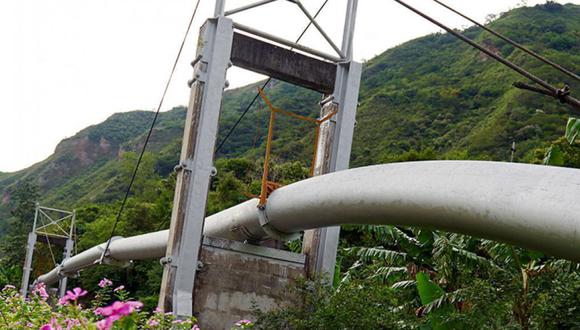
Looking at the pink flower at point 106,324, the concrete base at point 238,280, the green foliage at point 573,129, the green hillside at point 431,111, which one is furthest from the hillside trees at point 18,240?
the pink flower at point 106,324

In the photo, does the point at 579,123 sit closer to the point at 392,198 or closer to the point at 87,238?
the point at 392,198

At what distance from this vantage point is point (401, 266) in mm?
14312

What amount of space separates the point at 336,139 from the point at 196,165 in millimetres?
1863

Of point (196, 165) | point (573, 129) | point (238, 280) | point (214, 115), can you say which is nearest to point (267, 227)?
point (238, 280)

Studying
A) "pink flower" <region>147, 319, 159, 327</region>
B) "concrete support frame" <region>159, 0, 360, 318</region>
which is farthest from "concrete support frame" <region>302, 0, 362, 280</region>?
"pink flower" <region>147, 319, 159, 327</region>

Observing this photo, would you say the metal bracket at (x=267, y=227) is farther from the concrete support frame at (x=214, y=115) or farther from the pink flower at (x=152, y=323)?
the pink flower at (x=152, y=323)

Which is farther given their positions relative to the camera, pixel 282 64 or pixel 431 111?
pixel 431 111

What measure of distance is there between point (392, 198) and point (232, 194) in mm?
26001

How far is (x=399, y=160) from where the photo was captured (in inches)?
1093

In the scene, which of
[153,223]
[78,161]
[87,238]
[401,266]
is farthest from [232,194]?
[78,161]

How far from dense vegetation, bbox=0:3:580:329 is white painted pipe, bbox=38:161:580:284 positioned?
3.08 ft

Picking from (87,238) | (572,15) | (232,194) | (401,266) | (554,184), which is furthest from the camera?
(572,15)

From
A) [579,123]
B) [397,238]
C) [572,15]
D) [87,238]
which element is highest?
[572,15]

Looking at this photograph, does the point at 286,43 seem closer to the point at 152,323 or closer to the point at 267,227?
the point at 267,227
